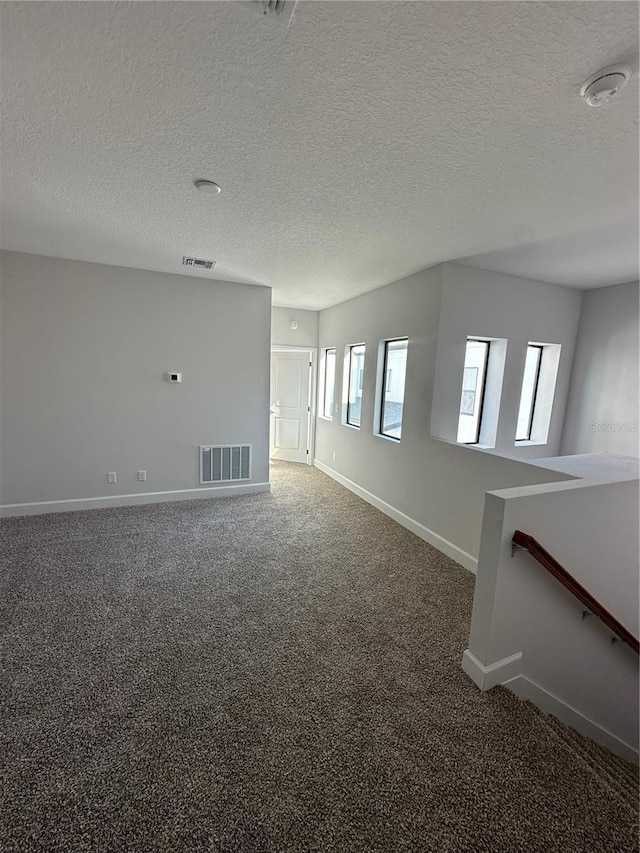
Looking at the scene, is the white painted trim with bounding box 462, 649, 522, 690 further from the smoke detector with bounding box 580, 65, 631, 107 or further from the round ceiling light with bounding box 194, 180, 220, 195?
the round ceiling light with bounding box 194, 180, 220, 195

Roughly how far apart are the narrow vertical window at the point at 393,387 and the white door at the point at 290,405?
1.98m

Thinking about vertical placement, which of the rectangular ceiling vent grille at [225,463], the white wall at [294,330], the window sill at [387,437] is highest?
the white wall at [294,330]

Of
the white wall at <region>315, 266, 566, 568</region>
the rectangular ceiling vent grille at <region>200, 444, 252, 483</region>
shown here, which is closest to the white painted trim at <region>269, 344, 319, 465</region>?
the white wall at <region>315, 266, 566, 568</region>

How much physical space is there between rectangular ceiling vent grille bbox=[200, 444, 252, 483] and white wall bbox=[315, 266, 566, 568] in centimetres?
152

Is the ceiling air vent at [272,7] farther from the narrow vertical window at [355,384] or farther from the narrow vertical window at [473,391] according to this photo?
the narrow vertical window at [355,384]

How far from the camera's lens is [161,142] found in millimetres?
1643

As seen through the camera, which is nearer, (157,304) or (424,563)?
(424,563)

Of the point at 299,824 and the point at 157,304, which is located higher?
the point at 157,304

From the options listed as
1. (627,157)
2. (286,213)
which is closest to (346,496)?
(286,213)

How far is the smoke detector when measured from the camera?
1177mm

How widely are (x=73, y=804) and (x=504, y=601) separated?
200 centimetres

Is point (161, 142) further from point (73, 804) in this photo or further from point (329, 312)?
point (329, 312)

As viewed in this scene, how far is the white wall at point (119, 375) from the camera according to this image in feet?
11.4

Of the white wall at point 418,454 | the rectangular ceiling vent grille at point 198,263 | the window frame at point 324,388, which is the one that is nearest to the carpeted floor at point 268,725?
the white wall at point 418,454
